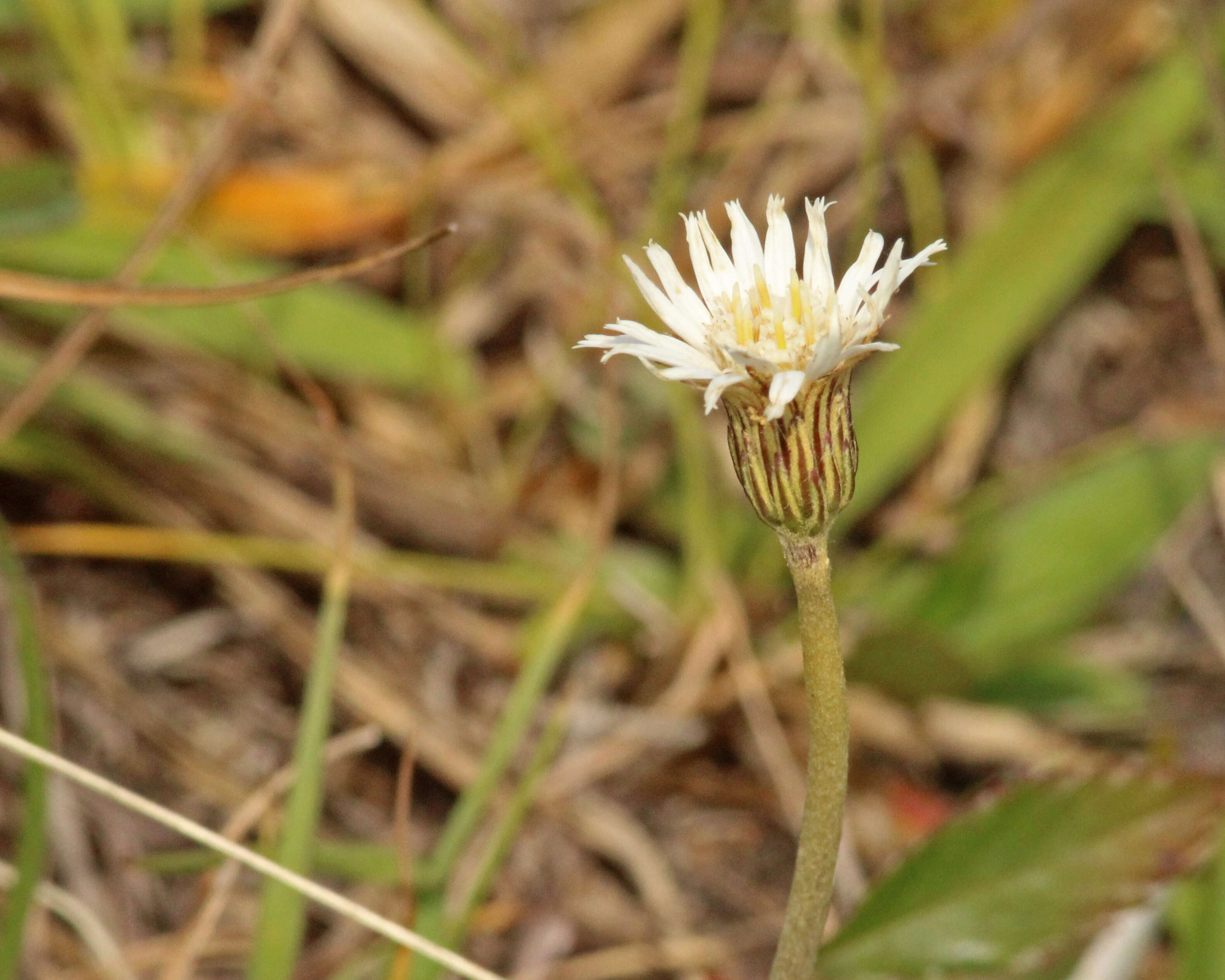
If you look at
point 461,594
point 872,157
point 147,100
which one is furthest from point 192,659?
point 872,157

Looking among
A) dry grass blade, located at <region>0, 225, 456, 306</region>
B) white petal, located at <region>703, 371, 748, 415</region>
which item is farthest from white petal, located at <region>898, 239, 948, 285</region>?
dry grass blade, located at <region>0, 225, 456, 306</region>

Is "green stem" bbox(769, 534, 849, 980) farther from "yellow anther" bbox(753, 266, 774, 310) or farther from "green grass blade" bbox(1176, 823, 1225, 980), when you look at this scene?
"green grass blade" bbox(1176, 823, 1225, 980)

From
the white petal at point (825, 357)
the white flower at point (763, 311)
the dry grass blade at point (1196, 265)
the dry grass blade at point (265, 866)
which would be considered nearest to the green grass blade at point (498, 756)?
the dry grass blade at point (265, 866)

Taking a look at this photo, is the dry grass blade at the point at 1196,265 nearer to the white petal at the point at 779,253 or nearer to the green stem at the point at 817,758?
the white petal at the point at 779,253

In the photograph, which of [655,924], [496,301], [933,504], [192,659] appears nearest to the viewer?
[655,924]

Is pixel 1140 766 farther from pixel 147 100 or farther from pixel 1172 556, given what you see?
pixel 147 100

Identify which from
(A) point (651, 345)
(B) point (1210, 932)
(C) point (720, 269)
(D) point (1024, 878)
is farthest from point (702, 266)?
(B) point (1210, 932)
